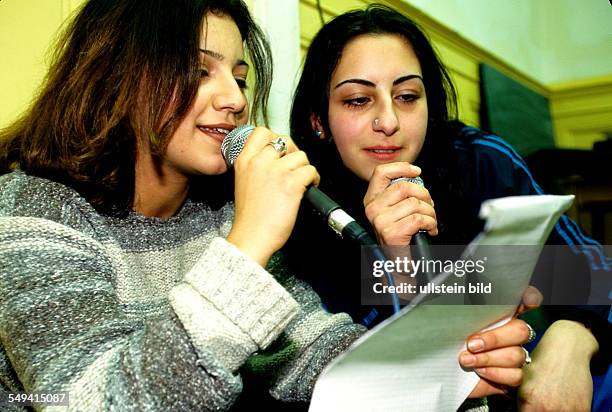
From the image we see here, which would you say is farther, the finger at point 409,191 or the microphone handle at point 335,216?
the finger at point 409,191

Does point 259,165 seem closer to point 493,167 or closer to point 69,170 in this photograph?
point 69,170

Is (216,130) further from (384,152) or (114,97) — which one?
(384,152)

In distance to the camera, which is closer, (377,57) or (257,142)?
(257,142)

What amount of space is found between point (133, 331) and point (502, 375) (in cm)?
44

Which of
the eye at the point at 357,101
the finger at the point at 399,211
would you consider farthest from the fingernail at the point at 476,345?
the eye at the point at 357,101

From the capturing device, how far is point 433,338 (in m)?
0.44

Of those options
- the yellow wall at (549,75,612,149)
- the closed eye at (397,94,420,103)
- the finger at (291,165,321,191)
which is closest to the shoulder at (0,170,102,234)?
the finger at (291,165,321,191)

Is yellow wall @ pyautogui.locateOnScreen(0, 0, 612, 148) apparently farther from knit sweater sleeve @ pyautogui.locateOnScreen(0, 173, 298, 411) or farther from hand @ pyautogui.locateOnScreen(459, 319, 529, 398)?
hand @ pyautogui.locateOnScreen(459, 319, 529, 398)

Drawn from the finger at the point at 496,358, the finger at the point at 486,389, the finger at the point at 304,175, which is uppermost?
the finger at the point at 304,175

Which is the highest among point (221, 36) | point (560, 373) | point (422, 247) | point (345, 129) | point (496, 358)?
point (221, 36)

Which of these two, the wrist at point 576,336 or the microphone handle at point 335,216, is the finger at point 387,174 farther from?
the wrist at point 576,336

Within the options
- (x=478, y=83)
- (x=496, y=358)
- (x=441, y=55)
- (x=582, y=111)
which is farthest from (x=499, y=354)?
(x=582, y=111)

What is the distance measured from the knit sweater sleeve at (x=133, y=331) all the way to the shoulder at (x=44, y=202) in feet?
0.16

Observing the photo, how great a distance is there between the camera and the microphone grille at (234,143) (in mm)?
674
